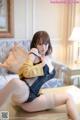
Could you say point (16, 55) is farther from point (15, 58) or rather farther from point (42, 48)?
point (42, 48)

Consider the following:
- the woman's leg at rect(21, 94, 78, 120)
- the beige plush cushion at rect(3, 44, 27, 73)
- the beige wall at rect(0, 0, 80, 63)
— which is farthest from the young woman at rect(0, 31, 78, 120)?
the beige wall at rect(0, 0, 80, 63)

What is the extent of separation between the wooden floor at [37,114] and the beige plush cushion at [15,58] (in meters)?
1.00

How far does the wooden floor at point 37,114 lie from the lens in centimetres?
206

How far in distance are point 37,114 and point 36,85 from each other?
0.90 ft

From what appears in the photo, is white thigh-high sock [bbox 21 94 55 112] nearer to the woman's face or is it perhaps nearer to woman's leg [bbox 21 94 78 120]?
woman's leg [bbox 21 94 78 120]

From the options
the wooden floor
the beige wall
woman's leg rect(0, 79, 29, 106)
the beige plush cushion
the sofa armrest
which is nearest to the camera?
woman's leg rect(0, 79, 29, 106)

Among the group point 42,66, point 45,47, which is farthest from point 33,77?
point 45,47

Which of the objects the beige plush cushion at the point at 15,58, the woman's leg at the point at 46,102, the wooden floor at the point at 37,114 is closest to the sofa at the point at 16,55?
the beige plush cushion at the point at 15,58

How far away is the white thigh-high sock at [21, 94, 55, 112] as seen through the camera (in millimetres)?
2104

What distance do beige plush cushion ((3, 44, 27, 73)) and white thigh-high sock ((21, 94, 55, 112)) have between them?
1.10 metres

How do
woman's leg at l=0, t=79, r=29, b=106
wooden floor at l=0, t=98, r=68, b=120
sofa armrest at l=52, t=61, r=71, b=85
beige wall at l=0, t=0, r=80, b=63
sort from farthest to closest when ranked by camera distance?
beige wall at l=0, t=0, r=80, b=63
sofa armrest at l=52, t=61, r=71, b=85
wooden floor at l=0, t=98, r=68, b=120
woman's leg at l=0, t=79, r=29, b=106

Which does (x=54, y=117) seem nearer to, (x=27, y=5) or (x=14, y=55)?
(x=14, y=55)

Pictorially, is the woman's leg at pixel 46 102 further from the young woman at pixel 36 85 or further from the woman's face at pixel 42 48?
the woman's face at pixel 42 48

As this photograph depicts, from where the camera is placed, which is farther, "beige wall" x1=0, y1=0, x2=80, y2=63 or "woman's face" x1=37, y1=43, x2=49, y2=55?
"beige wall" x1=0, y1=0, x2=80, y2=63
